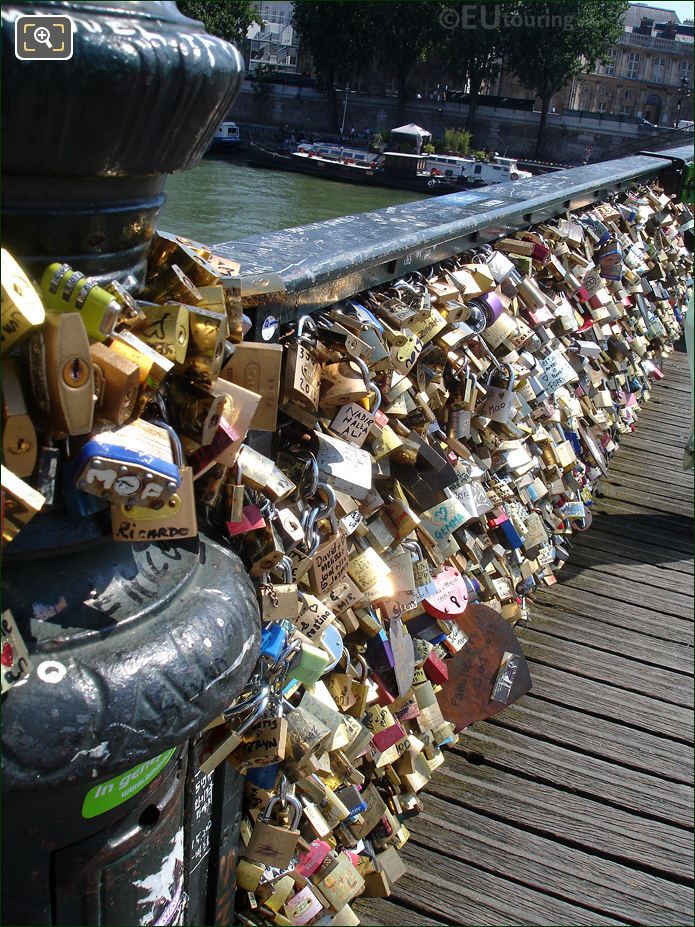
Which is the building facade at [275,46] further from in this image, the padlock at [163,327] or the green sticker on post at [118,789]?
the green sticker on post at [118,789]

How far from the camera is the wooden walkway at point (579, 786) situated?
237 cm

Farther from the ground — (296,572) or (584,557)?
(296,572)

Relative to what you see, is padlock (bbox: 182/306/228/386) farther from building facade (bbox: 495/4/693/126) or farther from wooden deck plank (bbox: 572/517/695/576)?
building facade (bbox: 495/4/693/126)

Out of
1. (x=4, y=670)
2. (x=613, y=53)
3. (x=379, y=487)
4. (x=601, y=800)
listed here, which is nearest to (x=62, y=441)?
(x=4, y=670)

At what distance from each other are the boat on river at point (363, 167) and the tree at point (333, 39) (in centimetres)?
807

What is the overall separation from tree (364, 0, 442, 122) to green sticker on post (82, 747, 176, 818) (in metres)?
48.8

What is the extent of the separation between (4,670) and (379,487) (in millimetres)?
1635

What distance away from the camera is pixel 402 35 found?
5047 centimetres

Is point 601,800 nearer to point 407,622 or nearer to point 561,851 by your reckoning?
point 561,851

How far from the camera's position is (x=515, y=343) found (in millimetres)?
3418

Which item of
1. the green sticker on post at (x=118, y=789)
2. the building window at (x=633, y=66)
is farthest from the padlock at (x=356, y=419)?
the building window at (x=633, y=66)

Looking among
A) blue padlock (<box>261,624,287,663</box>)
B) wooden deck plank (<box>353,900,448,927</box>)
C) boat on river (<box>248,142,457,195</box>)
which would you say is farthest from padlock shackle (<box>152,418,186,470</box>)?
boat on river (<box>248,142,457,195</box>)

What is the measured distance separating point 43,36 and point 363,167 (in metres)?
41.7

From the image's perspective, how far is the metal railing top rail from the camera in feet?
6.16
